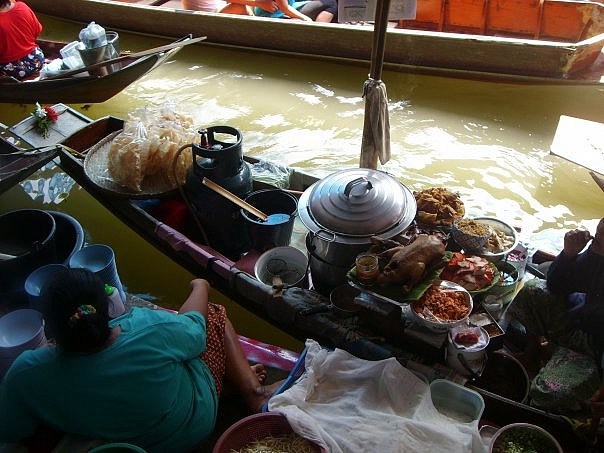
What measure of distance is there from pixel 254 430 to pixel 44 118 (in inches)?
179

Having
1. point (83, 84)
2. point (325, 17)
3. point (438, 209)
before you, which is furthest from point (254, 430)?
point (325, 17)

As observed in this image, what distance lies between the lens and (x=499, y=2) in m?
7.07

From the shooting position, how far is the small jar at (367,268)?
107 inches

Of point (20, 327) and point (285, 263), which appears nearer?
point (20, 327)

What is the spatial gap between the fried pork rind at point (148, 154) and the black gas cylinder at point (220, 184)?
1.00 feet

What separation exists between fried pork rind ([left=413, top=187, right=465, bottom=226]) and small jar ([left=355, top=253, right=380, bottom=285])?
0.67 metres

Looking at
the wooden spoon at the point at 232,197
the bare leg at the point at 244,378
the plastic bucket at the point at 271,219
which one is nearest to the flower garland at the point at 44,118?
the wooden spoon at the point at 232,197

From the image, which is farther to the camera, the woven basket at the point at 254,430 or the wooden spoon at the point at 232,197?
the wooden spoon at the point at 232,197

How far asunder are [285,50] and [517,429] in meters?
6.64

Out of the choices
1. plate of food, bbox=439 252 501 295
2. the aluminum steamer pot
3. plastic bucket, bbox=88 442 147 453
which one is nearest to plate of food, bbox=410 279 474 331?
plate of food, bbox=439 252 501 295

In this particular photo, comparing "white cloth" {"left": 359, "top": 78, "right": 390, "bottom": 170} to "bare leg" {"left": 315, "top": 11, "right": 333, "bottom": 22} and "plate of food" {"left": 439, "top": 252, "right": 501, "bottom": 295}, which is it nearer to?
"plate of food" {"left": 439, "top": 252, "right": 501, "bottom": 295}

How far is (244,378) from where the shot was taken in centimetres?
289

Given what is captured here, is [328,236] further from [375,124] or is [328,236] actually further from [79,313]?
[79,313]

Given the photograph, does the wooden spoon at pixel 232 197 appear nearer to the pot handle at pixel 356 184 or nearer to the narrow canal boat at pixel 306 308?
the narrow canal boat at pixel 306 308
